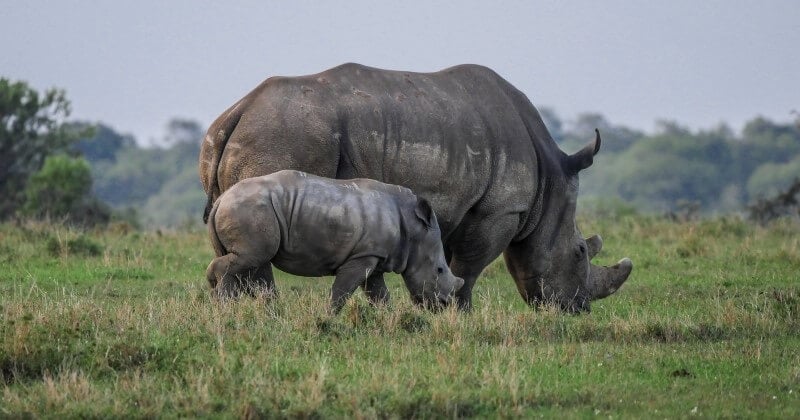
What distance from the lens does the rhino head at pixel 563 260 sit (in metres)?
13.2

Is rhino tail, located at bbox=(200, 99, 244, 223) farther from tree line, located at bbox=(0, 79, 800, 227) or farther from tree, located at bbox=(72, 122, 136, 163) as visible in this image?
tree, located at bbox=(72, 122, 136, 163)

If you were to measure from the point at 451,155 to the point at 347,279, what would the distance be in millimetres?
1713

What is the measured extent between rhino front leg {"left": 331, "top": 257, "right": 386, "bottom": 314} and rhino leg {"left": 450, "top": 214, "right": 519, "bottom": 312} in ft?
5.56

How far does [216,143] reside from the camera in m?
11.6

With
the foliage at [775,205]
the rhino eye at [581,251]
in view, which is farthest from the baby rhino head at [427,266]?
the foliage at [775,205]

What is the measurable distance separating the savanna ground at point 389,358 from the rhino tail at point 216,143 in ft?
3.24

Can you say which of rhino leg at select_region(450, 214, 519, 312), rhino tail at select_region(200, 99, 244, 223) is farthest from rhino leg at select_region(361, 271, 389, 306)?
rhino tail at select_region(200, 99, 244, 223)

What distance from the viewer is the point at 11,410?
8.01 metres

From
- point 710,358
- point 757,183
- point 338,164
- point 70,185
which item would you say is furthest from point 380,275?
point 757,183

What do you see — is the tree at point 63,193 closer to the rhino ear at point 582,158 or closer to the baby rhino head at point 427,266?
the rhino ear at point 582,158

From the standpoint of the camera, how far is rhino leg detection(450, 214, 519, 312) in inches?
497

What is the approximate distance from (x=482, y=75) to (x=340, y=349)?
409 centimetres

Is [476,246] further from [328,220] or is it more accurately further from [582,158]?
[328,220]

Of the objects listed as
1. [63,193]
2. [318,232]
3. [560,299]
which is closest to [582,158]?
[560,299]
